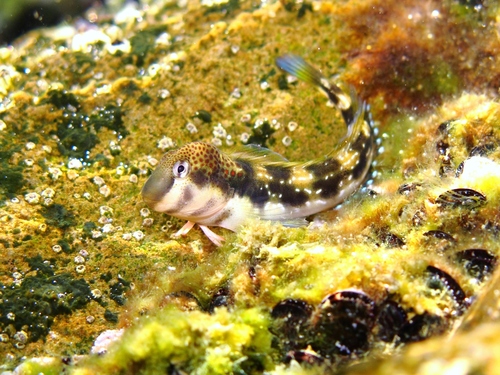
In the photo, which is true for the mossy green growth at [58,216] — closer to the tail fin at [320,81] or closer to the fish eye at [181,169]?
the fish eye at [181,169]

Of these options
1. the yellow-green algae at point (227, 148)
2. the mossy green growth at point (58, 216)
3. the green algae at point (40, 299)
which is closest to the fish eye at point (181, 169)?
the yellow-green algae at point (227, 148)

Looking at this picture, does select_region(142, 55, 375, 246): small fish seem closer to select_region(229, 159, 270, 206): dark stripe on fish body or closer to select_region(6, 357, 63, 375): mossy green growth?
select_region(229, 159, 270, 206): dark stripe on fish body

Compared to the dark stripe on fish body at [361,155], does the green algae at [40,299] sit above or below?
below

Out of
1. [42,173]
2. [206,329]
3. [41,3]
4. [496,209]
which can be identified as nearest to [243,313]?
[206,329]

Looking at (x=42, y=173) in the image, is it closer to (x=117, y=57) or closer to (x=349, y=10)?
(x=117, y=57)

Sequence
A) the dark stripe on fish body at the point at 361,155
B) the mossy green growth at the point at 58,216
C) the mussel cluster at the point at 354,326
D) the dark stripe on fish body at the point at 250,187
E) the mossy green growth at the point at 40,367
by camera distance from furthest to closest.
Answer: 1. the dark stripe on fish body at the point at 361,155
2. the dark stripe on fish body at the point at 250,187
3. the mossy green growth at the point at 58,216
4. the mossy green growth at the point at 40,367
5. the mussel cluster at the point at 354,326

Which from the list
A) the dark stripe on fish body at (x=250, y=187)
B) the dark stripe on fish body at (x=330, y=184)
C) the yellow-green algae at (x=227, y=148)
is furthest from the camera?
the dark stripe on fish body at (x=330, y=184)

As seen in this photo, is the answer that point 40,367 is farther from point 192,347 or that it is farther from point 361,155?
point 361,155

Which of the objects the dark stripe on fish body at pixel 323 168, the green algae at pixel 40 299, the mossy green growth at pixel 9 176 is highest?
the dark stripe on fish body at pixel 323 168

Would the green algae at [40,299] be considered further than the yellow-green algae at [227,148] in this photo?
Yes
